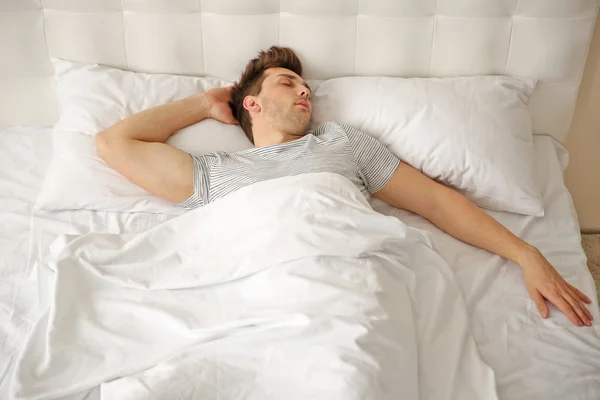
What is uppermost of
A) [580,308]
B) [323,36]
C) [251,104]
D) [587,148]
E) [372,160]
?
[323,36]

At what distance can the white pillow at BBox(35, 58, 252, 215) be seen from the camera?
5.18ft

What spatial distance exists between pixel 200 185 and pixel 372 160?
1.57ft

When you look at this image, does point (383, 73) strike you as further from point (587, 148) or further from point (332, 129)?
point (587, 148)

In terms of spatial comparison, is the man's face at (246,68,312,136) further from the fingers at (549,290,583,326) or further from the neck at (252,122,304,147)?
the fingers at (549,290,583,326)

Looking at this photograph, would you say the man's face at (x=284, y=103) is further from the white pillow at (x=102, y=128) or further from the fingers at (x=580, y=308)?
the fingers at (x=580, y=308)

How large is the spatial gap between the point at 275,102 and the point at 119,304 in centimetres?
70

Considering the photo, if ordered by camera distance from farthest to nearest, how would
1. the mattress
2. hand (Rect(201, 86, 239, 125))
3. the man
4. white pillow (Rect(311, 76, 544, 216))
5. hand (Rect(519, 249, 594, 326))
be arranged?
hand (Rect(201, 86, 239, 125)) → white pillow (Rect(311, 76, 544, 216)) → the man → hand (Rect(519, 249, 594, 326)) → the mattress

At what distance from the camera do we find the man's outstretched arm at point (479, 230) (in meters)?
1.34

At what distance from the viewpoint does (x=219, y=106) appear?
5.60 feet

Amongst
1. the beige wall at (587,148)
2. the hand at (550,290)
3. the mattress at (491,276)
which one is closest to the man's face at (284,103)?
the mattress at (491,276)

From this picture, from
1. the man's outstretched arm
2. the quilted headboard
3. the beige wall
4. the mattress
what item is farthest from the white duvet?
the beige wall

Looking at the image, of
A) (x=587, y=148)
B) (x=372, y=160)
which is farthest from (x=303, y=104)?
(x=587, y=148)

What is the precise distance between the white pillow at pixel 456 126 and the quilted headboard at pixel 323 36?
0.29 ft

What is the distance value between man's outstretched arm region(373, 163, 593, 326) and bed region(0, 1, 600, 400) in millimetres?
28
